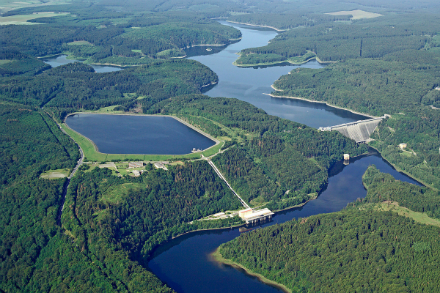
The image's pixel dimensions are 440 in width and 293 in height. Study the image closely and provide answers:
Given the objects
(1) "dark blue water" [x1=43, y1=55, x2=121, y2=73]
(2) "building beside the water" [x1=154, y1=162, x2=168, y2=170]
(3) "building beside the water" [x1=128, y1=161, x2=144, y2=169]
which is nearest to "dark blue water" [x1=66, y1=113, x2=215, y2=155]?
(2) "building beside the water" [x1=154, y1=162, x2=168, y2=170]

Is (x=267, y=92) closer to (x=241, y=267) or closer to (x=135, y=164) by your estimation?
(x=135, y=164)

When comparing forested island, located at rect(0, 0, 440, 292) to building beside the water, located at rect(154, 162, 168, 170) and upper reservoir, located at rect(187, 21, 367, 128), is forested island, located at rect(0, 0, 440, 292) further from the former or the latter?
upper reservoir, located at rect(187, 21, 367, 128)

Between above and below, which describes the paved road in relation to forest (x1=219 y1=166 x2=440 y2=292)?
→ above

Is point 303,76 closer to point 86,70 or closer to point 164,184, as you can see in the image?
point 86,70

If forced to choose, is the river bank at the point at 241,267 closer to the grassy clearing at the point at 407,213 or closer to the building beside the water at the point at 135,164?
the grassy clearing at the point at 407,213

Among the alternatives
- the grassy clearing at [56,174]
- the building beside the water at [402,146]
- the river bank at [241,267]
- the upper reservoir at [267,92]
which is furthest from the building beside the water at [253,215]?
the upper reservoir at [267,92]

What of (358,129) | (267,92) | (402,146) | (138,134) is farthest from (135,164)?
(267,92)
